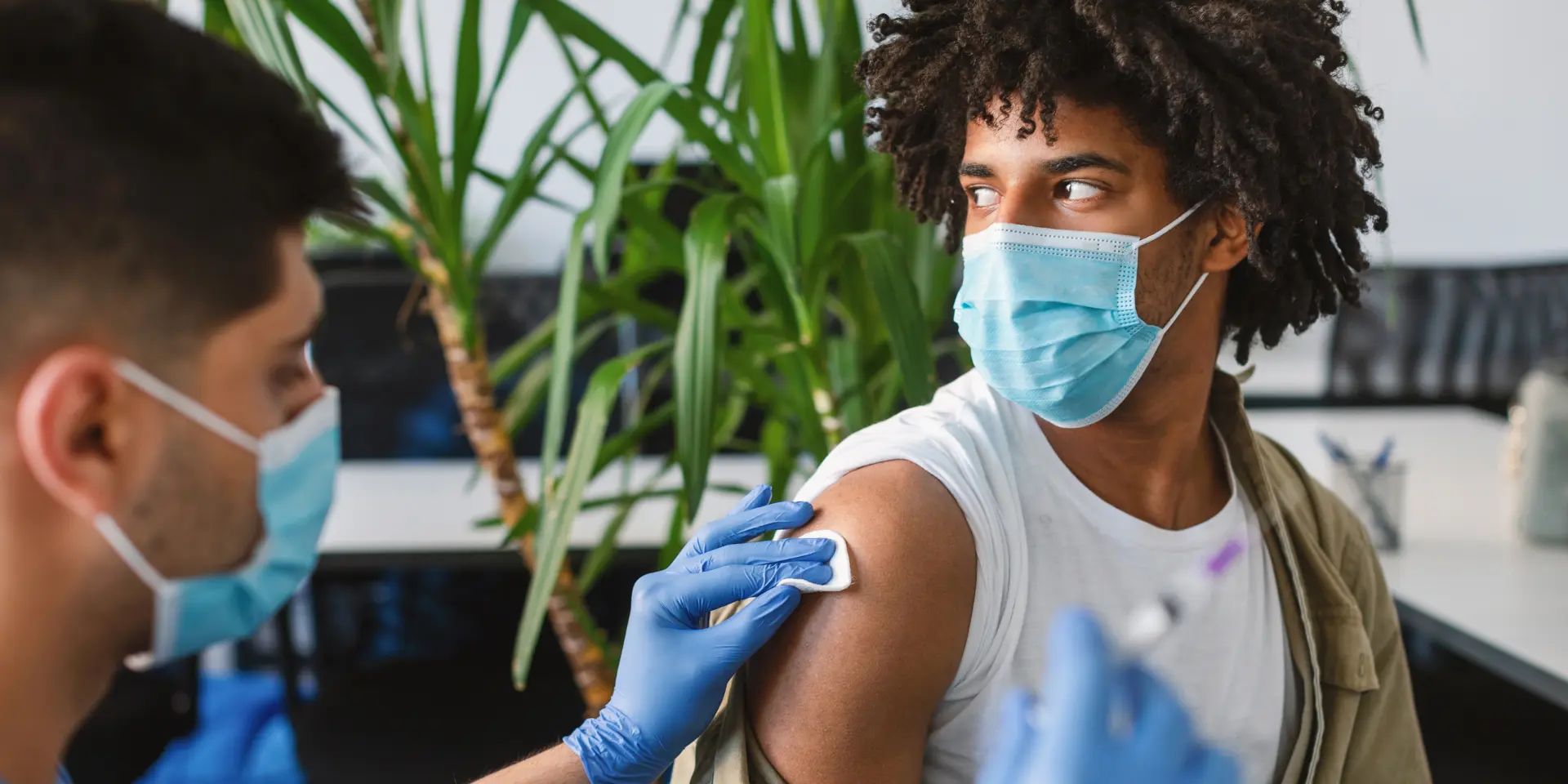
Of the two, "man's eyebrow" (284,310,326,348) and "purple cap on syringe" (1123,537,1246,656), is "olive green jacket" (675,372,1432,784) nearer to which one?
"purple cap on syringe" (1123,537,1246,656)

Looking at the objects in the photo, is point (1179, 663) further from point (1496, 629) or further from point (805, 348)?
point (1496, 629)

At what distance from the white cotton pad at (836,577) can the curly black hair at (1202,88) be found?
378 mm

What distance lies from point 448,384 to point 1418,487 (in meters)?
2.12

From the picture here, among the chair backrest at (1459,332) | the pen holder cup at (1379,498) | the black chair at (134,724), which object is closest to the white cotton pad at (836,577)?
the pen holder cup at (1379,498)

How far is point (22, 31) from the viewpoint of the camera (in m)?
0.59

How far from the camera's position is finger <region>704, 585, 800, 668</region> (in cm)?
90

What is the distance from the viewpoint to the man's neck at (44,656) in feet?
2.02

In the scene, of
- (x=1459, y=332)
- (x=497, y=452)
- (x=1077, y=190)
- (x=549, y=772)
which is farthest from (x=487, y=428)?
(x=1459, y=332)

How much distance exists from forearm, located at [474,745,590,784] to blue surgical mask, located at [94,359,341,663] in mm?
293

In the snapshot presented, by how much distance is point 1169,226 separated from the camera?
3.49ft

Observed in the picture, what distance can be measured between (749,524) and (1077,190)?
1.28 ft

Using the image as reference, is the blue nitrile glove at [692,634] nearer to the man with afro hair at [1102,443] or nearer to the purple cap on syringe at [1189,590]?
the man with afro hair at [1102,443]

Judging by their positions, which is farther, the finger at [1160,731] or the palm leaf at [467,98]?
the palm leaf at [467,98]

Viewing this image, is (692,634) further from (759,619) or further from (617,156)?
(617,156)
